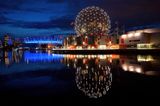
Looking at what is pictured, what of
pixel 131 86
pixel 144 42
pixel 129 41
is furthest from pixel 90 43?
pixel 131 86

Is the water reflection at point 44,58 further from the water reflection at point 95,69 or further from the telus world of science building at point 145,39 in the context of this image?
the telus world of science building at point 145,39

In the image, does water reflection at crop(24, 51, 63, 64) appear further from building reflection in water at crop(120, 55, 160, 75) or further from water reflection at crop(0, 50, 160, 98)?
building reflection in water at crop(120, 55, 160, 75)

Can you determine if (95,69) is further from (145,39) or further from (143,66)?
(145,39)

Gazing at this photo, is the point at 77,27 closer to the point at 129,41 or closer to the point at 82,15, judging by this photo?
the point at 82,15

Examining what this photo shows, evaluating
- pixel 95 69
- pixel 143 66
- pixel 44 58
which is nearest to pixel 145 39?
pixel 44 58

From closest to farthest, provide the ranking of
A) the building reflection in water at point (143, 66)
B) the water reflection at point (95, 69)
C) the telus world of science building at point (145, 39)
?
the water reflection at point (95, 69), the building reflection in water at point (143, 66), the telus world of science building at point (145, 39)

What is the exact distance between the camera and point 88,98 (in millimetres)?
10133

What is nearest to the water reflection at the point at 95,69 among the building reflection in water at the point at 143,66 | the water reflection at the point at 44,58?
the building reflection in water at the point at 143,66

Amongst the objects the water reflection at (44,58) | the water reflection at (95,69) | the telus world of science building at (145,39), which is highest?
the telus world of science building at (145,39)

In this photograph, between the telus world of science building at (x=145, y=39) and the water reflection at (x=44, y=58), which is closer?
the water reflection at (x=44, y=58)

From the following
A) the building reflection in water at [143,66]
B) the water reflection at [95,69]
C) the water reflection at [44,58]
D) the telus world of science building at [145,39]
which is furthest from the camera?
the telus world of science building at [145,39]


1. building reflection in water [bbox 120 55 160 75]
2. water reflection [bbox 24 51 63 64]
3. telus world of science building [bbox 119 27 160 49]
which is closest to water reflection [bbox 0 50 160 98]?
building reflection in water [bbox 120 55 160 75]

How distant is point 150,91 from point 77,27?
57054 mm

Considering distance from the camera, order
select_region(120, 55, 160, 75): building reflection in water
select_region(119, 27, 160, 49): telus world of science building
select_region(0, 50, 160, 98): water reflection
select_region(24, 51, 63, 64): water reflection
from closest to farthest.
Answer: select_region(0, 50, 160, 98): water reflection → select_region(120, 55, 160, 75): building reflection in water → select_region(24, 51, 63, 64): water reflection → select_region(119, 27, 160, 49): telus world of science building
